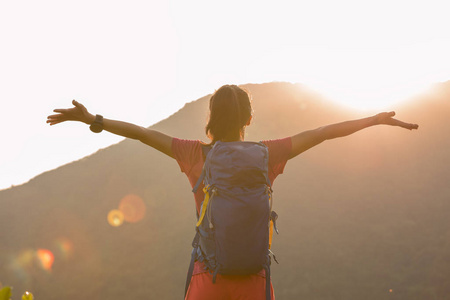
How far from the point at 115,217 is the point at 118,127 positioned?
3533 cm

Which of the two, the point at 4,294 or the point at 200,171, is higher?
the point at 200,171

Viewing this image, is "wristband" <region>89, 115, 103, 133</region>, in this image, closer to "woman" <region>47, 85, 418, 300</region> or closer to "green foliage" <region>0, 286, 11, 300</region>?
"woman" <region>47, 85, 418, 300</region>

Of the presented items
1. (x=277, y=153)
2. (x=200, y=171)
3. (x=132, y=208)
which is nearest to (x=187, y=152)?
(x=200, y=171)

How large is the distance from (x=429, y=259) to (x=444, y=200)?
8.05m

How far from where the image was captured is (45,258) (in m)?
31.9

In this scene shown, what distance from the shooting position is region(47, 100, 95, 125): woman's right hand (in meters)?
3.09

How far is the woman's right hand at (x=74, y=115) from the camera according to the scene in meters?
3.09

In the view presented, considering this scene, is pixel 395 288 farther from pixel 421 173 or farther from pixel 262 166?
pixel 262 166

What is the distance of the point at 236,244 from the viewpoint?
2.82 metres

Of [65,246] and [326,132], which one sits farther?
[65,246]

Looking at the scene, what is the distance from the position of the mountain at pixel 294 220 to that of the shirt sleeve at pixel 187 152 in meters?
23.1

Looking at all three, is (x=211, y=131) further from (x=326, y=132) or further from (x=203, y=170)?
(x=326, y=132)

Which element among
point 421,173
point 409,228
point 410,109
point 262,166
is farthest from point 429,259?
point 262,166

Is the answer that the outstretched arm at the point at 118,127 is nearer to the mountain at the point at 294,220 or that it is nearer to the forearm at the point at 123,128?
the forearm at the point at 123,128
